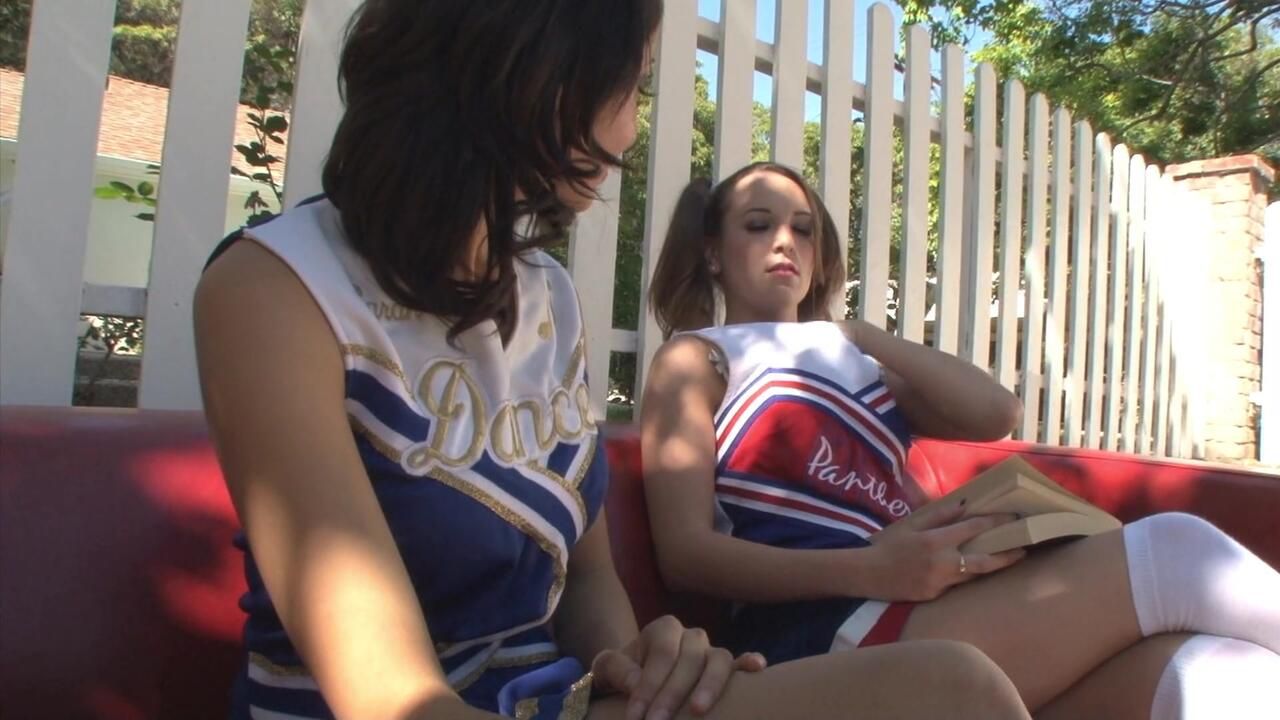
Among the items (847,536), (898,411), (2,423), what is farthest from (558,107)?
(898,411)

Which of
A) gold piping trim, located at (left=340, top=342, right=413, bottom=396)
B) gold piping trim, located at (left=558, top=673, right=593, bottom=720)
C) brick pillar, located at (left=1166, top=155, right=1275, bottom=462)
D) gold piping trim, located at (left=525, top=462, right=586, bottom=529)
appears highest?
brick pillar, located at (left=1166, top=155, right=1275, bottom=462)

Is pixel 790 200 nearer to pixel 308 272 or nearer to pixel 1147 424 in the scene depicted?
pixel 308 272

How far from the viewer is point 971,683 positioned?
71 cm

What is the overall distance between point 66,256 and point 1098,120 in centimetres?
1152

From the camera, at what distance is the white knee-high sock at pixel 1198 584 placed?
130cm

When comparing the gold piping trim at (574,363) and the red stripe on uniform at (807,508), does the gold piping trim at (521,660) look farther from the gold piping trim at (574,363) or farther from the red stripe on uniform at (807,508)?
the red stripe on uniform at (807,508)

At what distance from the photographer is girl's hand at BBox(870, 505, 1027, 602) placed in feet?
4.53

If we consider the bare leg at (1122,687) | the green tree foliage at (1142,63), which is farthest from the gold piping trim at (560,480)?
the green tree foliage at (1142,63)

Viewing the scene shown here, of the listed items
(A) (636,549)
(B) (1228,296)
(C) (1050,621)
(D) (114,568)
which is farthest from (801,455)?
(B) (1228,296)

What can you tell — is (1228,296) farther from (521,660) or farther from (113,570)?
(113,570)

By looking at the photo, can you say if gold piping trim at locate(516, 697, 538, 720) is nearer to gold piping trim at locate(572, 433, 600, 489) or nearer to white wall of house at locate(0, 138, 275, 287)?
gold piping trim at locate(572, 433, 600, 489)

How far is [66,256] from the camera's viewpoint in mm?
1812

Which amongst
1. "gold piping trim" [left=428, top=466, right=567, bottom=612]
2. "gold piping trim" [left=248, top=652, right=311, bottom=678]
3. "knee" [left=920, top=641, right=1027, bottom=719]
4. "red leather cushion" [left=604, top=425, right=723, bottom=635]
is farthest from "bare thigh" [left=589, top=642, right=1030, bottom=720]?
"red leather cushion" [left=604, top=425, right=723, bottom=635]

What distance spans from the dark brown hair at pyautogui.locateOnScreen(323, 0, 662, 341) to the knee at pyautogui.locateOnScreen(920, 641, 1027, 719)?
56 centimetres
